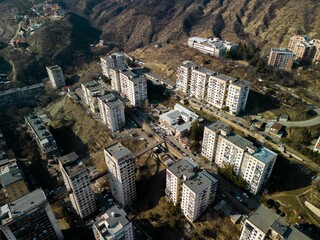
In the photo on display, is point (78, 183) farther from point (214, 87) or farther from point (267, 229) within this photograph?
point (214, 87)

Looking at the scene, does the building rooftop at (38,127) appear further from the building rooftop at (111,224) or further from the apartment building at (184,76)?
the apartment building at (184,76)

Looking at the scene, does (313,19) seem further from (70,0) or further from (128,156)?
(70,0)

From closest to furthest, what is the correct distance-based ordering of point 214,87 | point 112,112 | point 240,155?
point 240,155, point 112,112, point 214,87

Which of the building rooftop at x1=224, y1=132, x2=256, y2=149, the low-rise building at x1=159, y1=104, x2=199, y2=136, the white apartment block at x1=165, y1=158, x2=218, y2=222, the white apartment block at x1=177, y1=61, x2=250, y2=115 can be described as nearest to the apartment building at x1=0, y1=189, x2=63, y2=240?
the white apartment block at x1=165, y1=158, x2=218, y2=222

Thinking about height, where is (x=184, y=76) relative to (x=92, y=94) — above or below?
above

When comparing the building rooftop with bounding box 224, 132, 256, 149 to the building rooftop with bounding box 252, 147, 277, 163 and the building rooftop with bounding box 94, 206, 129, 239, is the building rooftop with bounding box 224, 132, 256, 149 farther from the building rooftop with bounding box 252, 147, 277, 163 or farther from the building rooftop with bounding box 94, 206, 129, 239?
the building rooftop with bounding box 94, 206, 129, 239

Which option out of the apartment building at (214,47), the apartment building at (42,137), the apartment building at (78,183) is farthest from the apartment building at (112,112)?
the apartment building at (214,47)

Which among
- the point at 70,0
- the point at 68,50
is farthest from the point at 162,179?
the point at 70,0

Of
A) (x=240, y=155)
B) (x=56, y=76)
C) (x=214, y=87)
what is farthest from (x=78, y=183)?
(x=56, y=76)
